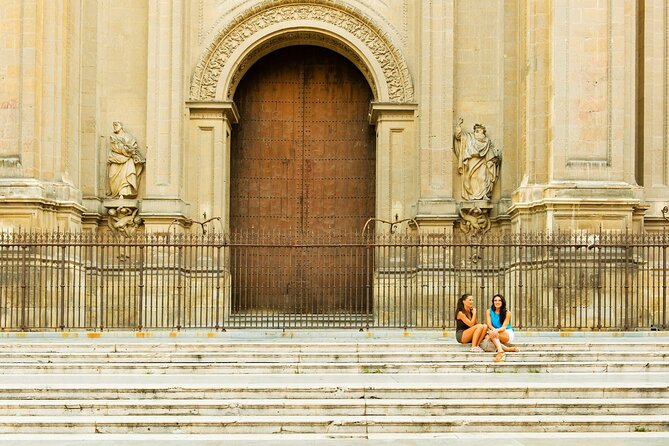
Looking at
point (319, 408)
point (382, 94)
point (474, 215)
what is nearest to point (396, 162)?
point (382, 94)

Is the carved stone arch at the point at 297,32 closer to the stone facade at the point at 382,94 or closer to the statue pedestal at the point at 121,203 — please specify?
the stone facade at the point at 382,94

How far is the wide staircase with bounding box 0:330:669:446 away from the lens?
11.7 meters

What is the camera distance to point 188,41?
22766 mm

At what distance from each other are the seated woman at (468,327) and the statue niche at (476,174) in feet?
20.8

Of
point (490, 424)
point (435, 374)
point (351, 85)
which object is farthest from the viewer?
point (351, 85)

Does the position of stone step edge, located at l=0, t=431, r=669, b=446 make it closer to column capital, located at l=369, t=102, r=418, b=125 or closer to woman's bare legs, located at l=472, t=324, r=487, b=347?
woman's bare legs, located at l=472, t=324, r=487, b=347

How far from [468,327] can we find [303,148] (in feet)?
30.9

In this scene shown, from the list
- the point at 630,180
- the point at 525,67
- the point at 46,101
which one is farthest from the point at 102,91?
the point at 630,180

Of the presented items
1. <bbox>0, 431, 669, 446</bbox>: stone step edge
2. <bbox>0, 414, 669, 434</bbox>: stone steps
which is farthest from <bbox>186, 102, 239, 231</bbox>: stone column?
<bbox>0, 431, 669, 446</bbox>: stone step edge

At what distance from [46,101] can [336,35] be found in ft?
21.1

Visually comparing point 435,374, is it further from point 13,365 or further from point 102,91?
point 102,91

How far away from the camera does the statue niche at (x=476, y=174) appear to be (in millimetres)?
22250

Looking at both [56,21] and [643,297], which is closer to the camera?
[643,297]

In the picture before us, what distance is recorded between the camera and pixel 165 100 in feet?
73.2
